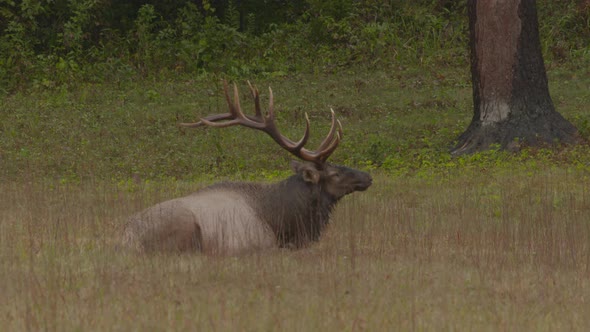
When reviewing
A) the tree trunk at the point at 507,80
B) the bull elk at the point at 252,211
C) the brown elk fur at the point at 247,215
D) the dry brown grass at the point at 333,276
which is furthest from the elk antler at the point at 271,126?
the tree trunk at the point at 507,80

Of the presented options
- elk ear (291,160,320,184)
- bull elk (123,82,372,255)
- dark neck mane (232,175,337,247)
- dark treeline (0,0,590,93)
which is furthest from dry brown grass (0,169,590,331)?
dark treeline (0,0,590,93)

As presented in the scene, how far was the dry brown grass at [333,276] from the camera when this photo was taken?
7508mm

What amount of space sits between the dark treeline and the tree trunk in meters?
Result: 6.21

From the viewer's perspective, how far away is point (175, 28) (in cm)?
2691

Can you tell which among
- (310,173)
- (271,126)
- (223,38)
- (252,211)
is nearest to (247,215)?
(252,211)

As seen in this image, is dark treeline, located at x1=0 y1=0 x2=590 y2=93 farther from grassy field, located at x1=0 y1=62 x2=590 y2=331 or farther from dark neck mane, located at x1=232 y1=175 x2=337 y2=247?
dark neck mane, located at x1=232 y1=175 x2=337 y2=247

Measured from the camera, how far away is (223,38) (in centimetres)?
2558

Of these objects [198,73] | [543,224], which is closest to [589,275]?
[543,224]

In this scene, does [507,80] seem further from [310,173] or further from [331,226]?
[310,173]

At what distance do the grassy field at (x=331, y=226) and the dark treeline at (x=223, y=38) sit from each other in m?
1.15

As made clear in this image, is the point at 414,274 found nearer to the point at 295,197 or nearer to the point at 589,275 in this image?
the point at 589,275

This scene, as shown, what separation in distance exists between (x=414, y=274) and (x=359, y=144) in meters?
9.77

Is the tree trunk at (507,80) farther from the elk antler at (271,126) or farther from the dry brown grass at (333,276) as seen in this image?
the elk antler at (271,126)

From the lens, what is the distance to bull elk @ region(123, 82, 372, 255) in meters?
10.5
